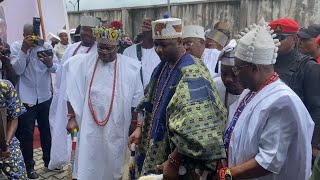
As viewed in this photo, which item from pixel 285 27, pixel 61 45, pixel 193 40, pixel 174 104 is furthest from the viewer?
pixel 61 45

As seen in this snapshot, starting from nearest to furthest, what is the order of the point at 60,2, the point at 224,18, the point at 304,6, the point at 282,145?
the point at 282,145 → the point at 60,2 → the point at 304,6 → the point at 224,18

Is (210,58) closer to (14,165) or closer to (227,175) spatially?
(14,165)

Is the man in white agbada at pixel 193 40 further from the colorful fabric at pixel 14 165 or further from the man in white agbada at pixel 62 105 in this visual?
the colorful fabric at pixel 14 165

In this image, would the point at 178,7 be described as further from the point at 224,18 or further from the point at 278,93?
the point at 278,93

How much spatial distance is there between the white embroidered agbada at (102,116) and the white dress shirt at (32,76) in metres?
1.20

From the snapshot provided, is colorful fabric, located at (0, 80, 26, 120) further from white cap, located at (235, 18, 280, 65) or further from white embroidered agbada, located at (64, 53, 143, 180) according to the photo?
white cap, located at (235, 18, 280, 65)

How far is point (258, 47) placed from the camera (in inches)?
79.4

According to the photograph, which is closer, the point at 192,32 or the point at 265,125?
the point at 265,125

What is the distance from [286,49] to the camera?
353 centimetres

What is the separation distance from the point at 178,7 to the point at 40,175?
303 inches

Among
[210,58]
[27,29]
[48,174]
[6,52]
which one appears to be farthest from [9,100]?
[210,58]

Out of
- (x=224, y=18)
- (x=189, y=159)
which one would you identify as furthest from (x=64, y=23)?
(x=224, y=18)

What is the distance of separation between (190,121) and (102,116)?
1.84 meters

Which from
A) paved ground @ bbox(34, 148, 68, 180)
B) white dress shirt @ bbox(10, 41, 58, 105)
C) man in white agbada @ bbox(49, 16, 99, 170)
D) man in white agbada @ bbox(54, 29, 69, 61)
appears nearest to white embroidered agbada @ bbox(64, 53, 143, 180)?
man in white agbada @ bbox(49, 16, 99, 170)
